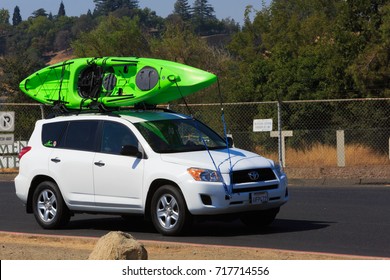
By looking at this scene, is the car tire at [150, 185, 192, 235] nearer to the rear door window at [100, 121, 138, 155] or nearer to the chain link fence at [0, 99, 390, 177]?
the rear door window at [100, 121, 138, 155]

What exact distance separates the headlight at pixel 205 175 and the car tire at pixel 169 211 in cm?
33

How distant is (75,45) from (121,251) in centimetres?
5402

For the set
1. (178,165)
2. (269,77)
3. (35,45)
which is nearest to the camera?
(178,165)

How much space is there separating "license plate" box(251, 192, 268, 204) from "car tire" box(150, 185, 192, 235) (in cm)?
88

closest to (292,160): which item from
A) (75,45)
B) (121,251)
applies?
(121,251)

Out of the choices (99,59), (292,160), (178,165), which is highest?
(99,59)

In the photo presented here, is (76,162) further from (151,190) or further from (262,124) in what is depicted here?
(262,124)

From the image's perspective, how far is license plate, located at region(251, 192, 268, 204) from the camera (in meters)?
13.1

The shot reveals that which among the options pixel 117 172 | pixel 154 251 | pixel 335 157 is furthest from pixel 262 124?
pixel 154 251

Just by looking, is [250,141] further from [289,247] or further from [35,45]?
[35,45]

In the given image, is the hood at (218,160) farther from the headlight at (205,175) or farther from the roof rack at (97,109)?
the roof rack at (97,109)

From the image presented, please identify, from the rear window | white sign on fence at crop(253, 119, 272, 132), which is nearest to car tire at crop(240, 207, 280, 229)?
the rear window

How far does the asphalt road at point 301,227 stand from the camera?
12125mm

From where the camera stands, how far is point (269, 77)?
37.6 meters
